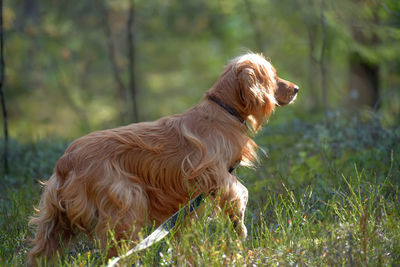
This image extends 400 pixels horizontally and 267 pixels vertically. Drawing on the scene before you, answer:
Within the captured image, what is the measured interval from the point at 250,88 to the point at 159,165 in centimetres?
114

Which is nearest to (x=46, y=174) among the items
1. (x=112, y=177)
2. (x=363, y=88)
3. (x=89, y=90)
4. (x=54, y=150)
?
(x=54, y=150)

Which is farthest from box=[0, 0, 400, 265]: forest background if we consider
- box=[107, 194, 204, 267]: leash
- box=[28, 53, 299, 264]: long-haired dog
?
box=[28, 53, 299, 264]: long-haired dog

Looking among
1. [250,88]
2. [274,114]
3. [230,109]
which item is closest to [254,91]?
[250,88]

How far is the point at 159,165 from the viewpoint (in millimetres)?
3986

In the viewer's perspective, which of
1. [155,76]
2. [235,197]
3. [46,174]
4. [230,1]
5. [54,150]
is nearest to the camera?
[235,197]

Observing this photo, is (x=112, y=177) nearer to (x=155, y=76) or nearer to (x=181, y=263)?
(x=181, y=263)

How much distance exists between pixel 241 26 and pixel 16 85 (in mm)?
8293

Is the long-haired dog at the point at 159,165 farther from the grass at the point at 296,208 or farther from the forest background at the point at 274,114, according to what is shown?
the forest background at the point at 274,114

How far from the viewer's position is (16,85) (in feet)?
40.5

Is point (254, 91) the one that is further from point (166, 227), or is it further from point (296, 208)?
point (166, 227)

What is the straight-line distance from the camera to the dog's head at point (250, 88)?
4.31 metres

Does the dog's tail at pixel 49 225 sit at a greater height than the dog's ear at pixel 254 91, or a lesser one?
lesser

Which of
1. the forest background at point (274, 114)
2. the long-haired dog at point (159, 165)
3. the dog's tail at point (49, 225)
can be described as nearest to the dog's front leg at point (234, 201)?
the long-haired dog at point (159, 165)

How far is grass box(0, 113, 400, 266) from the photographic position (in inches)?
133
